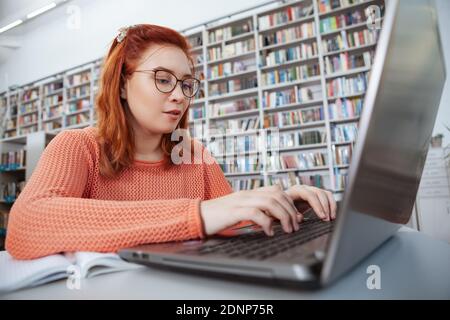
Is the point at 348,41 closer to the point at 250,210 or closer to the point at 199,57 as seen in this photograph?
the point at 199,57

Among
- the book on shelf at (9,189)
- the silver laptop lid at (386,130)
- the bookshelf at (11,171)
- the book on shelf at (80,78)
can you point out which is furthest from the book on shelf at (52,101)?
the silver laptop lid at (386,130)

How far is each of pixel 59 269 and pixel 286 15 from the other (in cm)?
390

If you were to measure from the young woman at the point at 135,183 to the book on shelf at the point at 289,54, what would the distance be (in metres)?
2.86

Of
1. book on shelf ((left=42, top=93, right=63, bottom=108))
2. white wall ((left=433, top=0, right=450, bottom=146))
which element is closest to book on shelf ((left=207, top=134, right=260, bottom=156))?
white wall ((left=433, top=0, right=450, bottom=146))

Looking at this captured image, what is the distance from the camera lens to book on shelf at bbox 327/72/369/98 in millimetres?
3153

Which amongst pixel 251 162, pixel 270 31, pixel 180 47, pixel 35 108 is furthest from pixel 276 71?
pixel 35 108

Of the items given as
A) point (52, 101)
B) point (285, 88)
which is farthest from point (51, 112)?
point (285, 88)

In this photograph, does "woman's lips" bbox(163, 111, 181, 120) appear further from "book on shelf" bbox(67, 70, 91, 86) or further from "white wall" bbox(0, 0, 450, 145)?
"book on shelf" bbox(67, 70, 91, 86)

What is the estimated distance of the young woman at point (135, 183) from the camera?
15.6 inches

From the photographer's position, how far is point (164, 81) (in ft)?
2.50

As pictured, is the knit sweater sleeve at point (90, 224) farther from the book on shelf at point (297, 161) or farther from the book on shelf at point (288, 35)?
the book on shelf at point (288, 35)

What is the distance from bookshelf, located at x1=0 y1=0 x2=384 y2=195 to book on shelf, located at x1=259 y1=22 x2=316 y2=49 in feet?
0.04
